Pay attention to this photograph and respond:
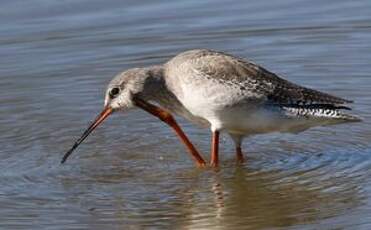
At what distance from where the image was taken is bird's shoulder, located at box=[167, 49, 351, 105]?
10.8 meters

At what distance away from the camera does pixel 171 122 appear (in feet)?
37.6

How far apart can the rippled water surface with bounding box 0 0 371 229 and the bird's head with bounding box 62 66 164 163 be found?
505mm

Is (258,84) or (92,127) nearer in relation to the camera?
(258,84)

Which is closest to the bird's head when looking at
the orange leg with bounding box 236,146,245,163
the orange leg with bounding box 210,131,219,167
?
the orange leg with bounding box 210,131,219,167

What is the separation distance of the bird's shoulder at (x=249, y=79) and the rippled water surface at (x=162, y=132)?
55 centimetres

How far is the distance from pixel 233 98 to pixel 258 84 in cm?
25

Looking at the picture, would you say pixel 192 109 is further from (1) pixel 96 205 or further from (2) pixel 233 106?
(1) pixel 96 205

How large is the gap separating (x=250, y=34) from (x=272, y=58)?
3.25 feet

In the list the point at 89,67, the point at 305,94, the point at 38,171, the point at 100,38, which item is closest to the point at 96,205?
the point at 38,171

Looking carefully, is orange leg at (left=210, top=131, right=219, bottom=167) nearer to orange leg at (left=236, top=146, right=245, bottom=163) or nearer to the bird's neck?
orange leg at (left=236, top=146, right=245, bottom=163)

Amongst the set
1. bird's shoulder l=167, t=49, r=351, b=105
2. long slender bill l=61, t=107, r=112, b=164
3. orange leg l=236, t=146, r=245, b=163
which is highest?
bird's shoulder l=167, t=49, r=351, b=105

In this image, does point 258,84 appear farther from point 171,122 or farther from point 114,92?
point 114,92

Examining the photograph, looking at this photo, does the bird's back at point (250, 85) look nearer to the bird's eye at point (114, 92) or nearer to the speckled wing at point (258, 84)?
the speckled wing at point (258, 84)

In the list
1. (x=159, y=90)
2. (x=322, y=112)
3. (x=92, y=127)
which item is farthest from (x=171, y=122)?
(x=322, y=112)
